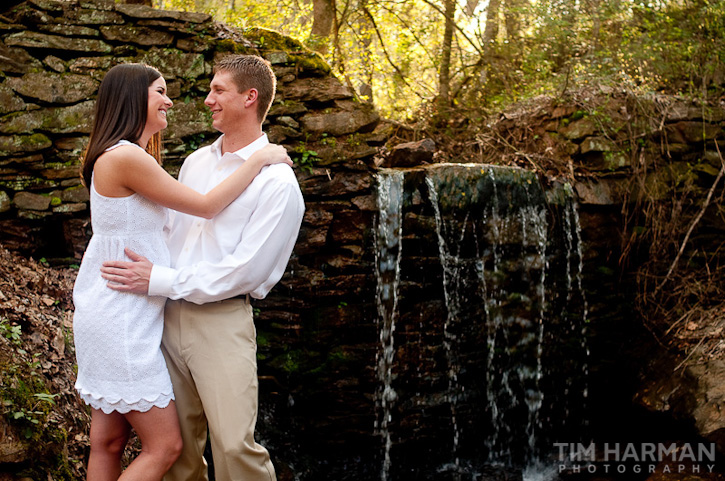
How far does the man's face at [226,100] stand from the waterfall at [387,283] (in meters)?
2.81

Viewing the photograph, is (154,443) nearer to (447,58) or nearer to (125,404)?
(125,404)

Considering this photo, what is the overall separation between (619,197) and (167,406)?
16.7 feet

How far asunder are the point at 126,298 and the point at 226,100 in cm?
87

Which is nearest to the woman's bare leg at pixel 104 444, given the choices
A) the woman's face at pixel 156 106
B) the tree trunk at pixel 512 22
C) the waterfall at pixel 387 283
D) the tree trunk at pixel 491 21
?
the woman's face at pixel 156 106

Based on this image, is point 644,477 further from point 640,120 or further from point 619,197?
point 640,120

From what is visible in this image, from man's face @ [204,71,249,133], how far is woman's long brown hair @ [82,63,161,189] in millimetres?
287

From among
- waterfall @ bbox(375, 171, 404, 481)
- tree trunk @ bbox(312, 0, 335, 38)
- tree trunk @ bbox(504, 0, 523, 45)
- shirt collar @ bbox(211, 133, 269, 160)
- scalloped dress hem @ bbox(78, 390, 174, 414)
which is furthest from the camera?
tree trunk @ bbox(504, 0, 523, 45)

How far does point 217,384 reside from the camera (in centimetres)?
219

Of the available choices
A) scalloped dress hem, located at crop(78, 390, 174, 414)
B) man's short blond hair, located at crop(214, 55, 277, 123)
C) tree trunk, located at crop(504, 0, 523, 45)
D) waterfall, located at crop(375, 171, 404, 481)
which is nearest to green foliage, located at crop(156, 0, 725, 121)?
tree trunk, located at crop(504, 0, 523, 45)

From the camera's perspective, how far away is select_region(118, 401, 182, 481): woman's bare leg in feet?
6.79

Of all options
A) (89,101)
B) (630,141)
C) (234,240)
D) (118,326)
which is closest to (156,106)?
(234,240)

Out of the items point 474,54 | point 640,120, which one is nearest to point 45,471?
point 640,120

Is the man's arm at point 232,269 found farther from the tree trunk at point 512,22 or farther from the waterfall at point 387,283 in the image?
the tree trunk at point 512,22

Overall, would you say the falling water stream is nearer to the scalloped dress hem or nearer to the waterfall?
the waterfall
